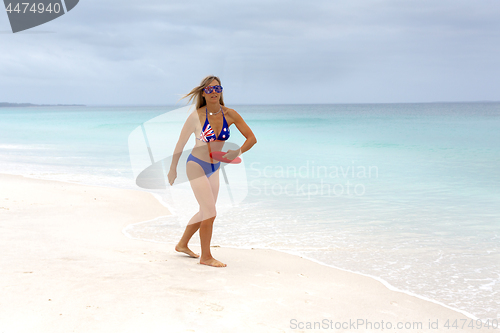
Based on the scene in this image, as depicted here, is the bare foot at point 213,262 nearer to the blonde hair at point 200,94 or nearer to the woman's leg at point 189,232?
the woman's leg at point 189,232

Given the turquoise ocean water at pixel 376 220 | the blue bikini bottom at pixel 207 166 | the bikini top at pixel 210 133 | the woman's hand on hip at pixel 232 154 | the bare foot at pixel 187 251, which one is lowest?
the turquoise ocean water at pixel 376 220

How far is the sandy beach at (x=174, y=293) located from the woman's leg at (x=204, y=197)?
155 mm

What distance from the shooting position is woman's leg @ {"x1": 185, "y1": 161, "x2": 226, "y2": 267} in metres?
4.43

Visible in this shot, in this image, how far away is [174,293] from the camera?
3.60m

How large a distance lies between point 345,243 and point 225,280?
2.40 meters

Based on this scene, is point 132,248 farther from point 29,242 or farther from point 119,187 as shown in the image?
point 119,187

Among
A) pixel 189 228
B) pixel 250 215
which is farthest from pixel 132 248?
pixel 250 215

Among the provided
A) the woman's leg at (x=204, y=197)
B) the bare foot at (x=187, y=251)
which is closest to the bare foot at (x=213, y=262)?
the woman's leg at (x=204, y=197)

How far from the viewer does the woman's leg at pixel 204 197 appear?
4426 millimetres

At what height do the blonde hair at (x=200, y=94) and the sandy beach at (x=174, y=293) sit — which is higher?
the blonde hair at (x=200, y=94)

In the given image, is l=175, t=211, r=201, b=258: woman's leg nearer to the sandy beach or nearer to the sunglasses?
the sandy beach

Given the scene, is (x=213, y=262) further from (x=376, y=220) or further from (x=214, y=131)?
(x=376, y=220)

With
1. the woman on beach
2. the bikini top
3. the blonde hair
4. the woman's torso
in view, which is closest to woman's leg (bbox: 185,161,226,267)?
the woman on beach

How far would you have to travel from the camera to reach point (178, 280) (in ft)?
13.0
